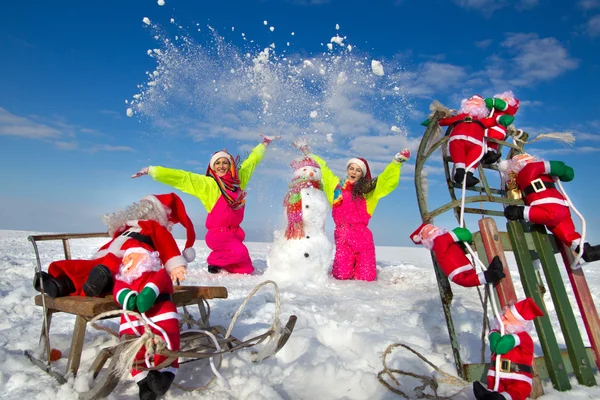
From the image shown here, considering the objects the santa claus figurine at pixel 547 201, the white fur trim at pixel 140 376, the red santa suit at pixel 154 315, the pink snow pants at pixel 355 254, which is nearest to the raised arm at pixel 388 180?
the pink snow pants at pixel 355 254

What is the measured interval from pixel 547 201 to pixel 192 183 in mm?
5139

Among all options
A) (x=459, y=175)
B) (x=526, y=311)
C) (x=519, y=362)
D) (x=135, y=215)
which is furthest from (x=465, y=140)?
(x=135, y=215)

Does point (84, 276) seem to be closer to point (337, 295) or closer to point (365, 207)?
point (337, 295)

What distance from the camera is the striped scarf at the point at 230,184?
6.93m

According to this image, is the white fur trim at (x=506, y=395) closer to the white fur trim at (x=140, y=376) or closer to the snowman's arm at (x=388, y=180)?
the white fur trim at (x=140, y=376)

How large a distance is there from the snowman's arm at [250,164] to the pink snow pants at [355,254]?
1.92m

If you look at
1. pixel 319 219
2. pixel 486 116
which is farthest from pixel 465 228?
pixel 319 219

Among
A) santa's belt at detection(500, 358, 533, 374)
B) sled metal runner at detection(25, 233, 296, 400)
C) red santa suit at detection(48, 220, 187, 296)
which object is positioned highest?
red santa suit at detection(48, 220, 187, 296)

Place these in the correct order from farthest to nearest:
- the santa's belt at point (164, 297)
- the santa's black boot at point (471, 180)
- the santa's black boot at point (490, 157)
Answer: the santa's black boot at point (490, 157) → the santa's black boot at point (471, 180) → the santa's belt at point (164, 297)

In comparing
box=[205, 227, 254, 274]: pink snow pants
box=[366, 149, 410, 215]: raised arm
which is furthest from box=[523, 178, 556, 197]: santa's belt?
box=[205, 227, 254, 274]: pink snow pants

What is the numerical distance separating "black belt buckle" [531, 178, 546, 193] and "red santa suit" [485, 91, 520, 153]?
529 mm

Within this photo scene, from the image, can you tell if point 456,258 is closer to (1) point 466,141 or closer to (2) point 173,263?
(1) point 466,141

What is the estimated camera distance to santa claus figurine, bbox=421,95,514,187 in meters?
3.14

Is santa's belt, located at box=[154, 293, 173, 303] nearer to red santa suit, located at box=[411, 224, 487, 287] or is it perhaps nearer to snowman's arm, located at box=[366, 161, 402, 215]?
red santa suit, located at box=[411, 224, 487, 287]
